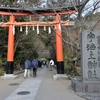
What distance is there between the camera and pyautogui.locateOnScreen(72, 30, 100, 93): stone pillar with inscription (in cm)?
776

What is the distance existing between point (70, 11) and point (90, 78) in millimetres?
7238

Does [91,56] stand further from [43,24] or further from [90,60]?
[43,24]

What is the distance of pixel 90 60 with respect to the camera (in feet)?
26.0

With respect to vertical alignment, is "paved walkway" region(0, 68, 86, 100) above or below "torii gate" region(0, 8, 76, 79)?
below

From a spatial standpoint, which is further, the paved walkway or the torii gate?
the torii gate

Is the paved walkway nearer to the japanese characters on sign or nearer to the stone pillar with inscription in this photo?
the stone pillar with inscription

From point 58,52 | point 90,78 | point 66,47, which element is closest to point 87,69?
point 90,78

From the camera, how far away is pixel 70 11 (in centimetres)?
1339

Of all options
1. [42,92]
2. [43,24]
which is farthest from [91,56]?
[43,24]

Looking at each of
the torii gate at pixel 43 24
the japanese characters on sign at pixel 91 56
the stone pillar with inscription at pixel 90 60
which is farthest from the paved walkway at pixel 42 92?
the torii gate at pixel 43 24

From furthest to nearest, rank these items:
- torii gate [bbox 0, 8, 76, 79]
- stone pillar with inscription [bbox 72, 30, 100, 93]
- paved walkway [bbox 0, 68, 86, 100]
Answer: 1. torii gate [bbox 0, 8, 76, 79]
2. stone pillar with inscription [bbox 72, 30, 100, 93]
3. paved walkway [bbox 0, 68, 86, 100]

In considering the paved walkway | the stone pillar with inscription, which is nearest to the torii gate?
the paved walkway

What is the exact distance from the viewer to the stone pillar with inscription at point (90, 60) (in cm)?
776

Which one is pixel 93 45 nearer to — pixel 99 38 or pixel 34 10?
pixel 99 38
